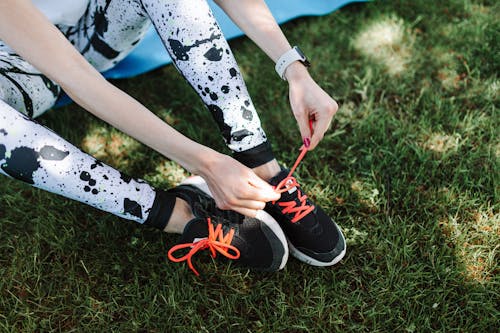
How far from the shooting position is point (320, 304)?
1.38 metres

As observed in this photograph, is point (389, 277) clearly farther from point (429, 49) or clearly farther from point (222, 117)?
point (429, 49)

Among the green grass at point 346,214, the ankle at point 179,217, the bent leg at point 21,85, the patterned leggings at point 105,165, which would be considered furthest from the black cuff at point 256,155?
the bent leg at point 21,85

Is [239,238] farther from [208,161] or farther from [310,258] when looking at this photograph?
[208,161]

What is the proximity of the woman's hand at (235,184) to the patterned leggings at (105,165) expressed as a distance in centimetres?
18

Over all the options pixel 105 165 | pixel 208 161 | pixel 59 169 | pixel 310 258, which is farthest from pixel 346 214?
pixel 59 169

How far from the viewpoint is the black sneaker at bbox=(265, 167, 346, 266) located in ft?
4.53

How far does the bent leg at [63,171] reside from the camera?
1170mm

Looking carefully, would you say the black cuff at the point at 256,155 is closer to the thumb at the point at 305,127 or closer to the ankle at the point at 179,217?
the thumb at the point at 305,127

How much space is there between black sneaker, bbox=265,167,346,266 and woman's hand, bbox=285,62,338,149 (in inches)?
5.4

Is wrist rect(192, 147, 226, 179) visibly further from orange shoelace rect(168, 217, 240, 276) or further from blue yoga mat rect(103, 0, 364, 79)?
blue yoga mat rect(103, 0, 364, 79)

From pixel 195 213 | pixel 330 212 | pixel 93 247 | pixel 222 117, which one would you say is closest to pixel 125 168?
pixel 93 247

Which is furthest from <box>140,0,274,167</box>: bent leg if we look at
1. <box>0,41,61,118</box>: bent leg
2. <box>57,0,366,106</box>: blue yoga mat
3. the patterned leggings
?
<box>57,0,366,106</box>: blue yoga mat

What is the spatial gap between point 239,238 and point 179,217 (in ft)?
0.57

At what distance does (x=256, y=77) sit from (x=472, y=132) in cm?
78
